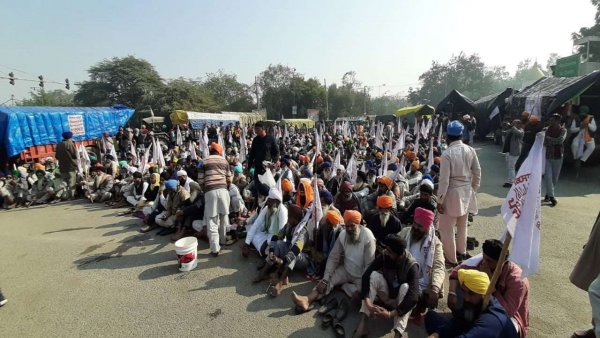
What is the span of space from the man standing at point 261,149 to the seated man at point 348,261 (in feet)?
10.3

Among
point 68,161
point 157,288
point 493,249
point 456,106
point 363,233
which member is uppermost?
point 456,106

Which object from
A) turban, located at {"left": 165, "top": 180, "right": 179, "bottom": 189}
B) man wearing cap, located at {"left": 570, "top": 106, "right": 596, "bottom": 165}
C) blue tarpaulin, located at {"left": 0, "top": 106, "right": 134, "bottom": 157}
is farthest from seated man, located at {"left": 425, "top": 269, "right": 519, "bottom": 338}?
blue tarpaulin, located at {"left": 0, "top": 106, "right": 134, "bottom": 157}

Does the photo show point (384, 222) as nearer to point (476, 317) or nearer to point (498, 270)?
point (476, 317)

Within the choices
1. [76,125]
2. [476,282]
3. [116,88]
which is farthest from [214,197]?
[116,88]

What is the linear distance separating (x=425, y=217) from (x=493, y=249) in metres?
0.85

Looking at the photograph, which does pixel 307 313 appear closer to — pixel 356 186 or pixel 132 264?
pixel 132 264

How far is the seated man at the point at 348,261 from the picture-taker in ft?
13.4

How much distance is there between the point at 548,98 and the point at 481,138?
8098 mm

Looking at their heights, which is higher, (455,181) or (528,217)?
(528,217)

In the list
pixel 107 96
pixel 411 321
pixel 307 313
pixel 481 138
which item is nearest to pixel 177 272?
pixel 307 313

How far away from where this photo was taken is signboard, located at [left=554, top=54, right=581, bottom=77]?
20.4 m

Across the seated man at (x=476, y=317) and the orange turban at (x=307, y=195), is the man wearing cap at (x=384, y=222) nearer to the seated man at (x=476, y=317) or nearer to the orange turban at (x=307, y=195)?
the orange turban at (x=307, y=195)

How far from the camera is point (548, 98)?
456 inches

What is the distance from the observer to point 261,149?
6871 millimetres
